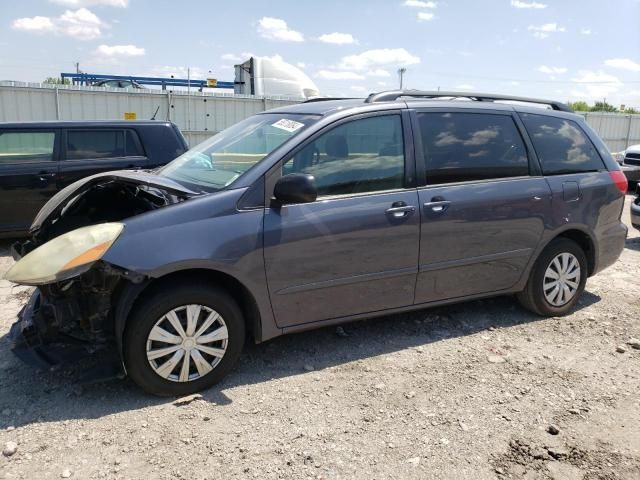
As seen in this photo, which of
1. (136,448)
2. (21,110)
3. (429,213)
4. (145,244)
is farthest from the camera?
(21,110)

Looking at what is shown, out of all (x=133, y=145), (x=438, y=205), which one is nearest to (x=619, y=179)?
(x=438, y=205)

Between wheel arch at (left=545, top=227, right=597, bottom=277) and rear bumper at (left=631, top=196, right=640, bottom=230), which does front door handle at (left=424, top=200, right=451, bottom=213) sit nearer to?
wheel arch at (left=545, top=227, right=597, bottom=277)

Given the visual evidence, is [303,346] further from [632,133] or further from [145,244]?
[632,133]

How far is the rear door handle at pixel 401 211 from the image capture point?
3.65 m

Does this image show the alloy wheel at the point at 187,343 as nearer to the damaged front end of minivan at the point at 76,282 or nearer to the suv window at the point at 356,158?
the damaged front end of minivan at the point at 76,282

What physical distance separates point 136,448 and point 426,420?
159 centimetres

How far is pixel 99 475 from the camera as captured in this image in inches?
101

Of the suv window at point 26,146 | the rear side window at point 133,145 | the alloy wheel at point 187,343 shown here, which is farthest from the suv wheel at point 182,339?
the suv window at point 26,146

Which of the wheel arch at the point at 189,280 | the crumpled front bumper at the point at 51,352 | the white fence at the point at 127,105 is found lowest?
the crumpled front bumper at the point at 51,352

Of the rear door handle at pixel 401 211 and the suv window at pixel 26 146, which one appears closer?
the rear door handle at pixel 401 211

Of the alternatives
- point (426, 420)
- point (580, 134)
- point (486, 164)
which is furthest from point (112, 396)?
point (580, 134)

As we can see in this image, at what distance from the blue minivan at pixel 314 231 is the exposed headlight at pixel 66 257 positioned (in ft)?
0.04

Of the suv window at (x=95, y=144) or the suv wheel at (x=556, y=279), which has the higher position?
the suv window at (x=95, y=144)

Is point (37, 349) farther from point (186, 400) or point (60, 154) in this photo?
point (60, 154)
